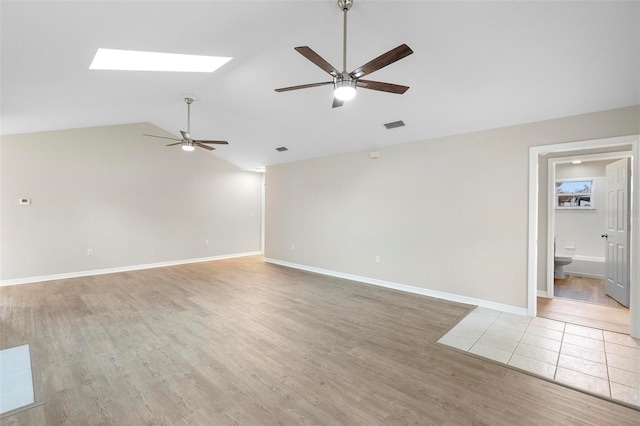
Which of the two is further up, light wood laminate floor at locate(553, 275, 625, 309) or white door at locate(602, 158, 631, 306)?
white door at locate(602, 158, 631, 306)

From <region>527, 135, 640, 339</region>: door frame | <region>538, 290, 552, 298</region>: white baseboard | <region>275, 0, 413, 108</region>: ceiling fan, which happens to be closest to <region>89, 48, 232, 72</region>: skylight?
<region>275, 0, 413, 108</region>: ceiling fan

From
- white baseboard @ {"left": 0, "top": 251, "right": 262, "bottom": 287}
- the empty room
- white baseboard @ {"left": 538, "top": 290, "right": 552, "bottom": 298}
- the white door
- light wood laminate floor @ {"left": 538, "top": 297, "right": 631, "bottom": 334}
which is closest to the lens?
the empty room

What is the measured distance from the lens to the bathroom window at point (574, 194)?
6.25 meters

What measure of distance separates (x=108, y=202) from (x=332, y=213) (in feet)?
16.4

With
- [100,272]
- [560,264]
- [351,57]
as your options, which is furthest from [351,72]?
[100,272]

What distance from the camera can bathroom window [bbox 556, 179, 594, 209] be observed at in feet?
20.5

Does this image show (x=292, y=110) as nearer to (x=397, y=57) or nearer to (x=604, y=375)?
(x=397, y=57)

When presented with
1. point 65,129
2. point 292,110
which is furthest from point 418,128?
point 65,129

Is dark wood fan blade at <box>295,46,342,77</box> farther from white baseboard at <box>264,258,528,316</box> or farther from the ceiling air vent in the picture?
white baseboard at <box>264,258,528,316</box>

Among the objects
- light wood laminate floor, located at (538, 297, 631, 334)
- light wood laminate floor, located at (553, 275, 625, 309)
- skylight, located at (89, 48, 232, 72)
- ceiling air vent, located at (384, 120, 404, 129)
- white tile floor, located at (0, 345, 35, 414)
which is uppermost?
skylight, located at (89, 48, 232, 72)

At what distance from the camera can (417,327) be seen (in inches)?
134

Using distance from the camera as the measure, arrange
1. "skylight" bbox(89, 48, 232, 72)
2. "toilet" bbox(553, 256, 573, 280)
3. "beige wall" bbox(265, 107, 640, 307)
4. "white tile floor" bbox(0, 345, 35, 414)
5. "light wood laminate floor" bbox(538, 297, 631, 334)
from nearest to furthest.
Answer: "white tile floor" bbox(0, 345, 35, 414) < "skylight" bbox(89, 48, 232, 72) < "light wood laminate floor" bbox(538, 297, 631, 334) < "beige wall" bbox(265, 107, 640, 307) < "toilet" bbox(553, 256, 573, 280)

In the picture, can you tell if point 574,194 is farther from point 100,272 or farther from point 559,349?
point 100,272

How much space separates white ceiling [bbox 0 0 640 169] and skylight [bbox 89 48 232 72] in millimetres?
150
